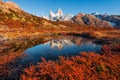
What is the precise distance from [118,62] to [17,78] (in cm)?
1133

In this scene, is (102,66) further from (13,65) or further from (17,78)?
(13,65)

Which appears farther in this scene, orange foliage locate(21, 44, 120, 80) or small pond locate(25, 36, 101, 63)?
small pond locate(25, 36, 101, 63)

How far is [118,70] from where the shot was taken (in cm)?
2084

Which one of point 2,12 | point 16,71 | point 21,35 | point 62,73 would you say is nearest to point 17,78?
point 16,71

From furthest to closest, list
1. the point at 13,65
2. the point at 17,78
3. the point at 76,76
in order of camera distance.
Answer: the point at 13,65 < the point at 17,78 < the point at 76,76

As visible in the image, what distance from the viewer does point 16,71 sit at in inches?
1021

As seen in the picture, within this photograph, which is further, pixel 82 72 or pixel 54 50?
pixel 54 50

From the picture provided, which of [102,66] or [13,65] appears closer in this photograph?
[102,66]

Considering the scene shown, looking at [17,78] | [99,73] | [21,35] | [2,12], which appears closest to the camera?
[99,73]

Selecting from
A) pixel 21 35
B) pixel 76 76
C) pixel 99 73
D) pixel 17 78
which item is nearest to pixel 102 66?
pixel 99 73

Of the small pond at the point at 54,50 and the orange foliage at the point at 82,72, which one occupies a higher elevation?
the orange foliage at the point at 82,72

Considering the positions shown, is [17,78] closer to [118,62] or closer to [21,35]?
[118,62]

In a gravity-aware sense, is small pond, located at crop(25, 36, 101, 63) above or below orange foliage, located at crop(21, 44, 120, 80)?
below

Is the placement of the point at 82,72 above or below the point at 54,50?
above
